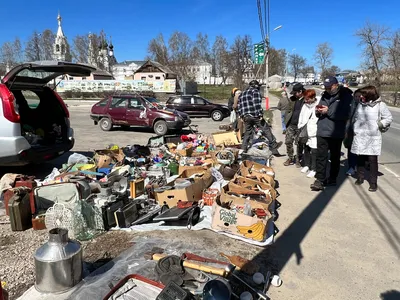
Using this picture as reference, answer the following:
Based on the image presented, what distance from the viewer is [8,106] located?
17.1 feet

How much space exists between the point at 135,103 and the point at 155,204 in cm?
954

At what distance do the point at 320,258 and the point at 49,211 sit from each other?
335 centimetres

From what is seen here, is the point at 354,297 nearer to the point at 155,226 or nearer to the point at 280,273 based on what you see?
the point at 280,273

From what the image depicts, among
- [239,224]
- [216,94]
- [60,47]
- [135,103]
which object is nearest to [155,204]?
[239,224]

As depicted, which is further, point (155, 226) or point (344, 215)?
point (344, 215)

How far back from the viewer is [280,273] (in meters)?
3.16

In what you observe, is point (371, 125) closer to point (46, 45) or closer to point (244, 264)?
point (244, 264)

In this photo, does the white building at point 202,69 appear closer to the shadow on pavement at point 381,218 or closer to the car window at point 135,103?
the car window at point 135,103

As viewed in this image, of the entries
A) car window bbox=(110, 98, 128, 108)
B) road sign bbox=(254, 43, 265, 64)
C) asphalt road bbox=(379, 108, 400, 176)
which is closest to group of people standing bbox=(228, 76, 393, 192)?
asphalt road bbox=(379, 108, 400, 176)

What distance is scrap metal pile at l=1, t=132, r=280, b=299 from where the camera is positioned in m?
2.97

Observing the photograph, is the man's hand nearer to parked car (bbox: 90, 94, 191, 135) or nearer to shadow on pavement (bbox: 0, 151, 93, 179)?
shadow on pavement (bbox: 0, 151, 93, 179)

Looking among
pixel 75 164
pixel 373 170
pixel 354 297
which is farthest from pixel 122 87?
pixel 354 297

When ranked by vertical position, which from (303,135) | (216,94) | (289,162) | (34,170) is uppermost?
(216,94)

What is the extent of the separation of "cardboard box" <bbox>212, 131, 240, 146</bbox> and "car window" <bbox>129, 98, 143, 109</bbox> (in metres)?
5.25
